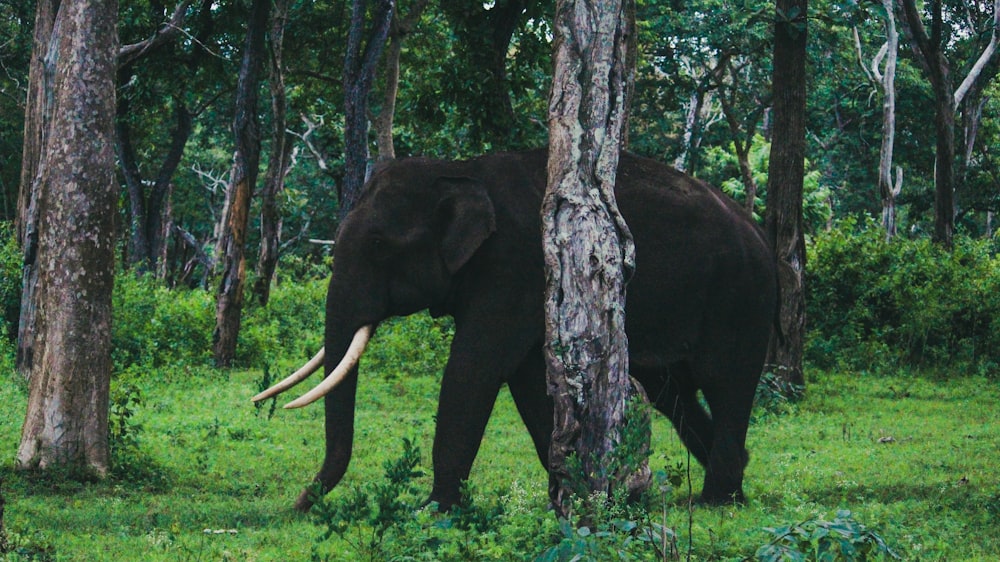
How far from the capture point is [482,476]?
424 inches

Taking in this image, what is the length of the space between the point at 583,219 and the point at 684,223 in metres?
3.11

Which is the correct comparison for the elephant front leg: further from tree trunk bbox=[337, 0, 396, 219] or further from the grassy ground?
tree trunk bbox=[337, 0, 396, 219]

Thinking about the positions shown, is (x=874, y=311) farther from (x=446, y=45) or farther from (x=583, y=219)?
(x=583, y=219)

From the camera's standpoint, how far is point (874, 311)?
20406 millimetres

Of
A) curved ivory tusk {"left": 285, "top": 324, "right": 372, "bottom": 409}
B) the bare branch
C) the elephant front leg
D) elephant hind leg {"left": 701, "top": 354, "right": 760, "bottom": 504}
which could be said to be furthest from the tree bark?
curved ivory tusk {"left": 285, "top": 324, "right": 372, "bottom": 409}

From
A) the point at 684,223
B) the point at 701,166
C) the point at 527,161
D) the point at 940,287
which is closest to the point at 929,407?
the point at 940,287

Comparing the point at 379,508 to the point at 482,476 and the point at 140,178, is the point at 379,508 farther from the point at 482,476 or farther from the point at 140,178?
the point at 140,178

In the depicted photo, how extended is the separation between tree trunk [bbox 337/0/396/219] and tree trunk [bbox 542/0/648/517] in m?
10.5

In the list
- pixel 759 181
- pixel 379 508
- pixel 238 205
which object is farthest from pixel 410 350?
pixel 759 181

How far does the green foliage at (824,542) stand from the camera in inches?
194

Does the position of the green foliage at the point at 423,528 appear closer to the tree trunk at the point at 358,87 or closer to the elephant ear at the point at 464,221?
the elephant ear at the point at 464,221

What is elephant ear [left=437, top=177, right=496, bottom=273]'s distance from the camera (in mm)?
8914

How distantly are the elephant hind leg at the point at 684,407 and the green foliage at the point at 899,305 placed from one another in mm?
9330

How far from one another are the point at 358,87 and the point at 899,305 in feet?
31.0
